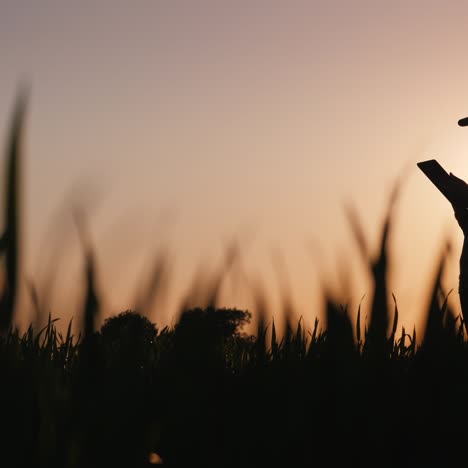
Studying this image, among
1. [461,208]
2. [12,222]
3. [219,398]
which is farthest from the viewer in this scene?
[461,208]

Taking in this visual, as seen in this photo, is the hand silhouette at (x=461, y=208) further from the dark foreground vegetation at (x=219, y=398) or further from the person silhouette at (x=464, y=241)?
the dark foreground vegetation at (x=219, y=398)

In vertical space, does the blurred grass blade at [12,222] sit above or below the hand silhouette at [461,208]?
below

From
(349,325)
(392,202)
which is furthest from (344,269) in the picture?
(349,325)

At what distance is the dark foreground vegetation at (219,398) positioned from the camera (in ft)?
3.97

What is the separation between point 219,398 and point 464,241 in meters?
1.58

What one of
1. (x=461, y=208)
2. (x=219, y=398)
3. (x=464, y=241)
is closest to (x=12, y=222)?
(x=219, y=398)

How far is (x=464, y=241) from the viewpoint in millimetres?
3277

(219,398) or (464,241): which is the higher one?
(464,241)

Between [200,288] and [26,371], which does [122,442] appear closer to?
[200,288]

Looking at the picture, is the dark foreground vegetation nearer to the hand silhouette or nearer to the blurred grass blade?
the blurred grass blade

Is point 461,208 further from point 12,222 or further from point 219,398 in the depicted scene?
point 12,222

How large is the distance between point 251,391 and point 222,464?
0.63 m

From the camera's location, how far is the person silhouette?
10.1 ft

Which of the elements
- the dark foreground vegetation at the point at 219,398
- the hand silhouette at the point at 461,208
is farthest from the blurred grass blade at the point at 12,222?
the hand silhouette at the point at 461,208
